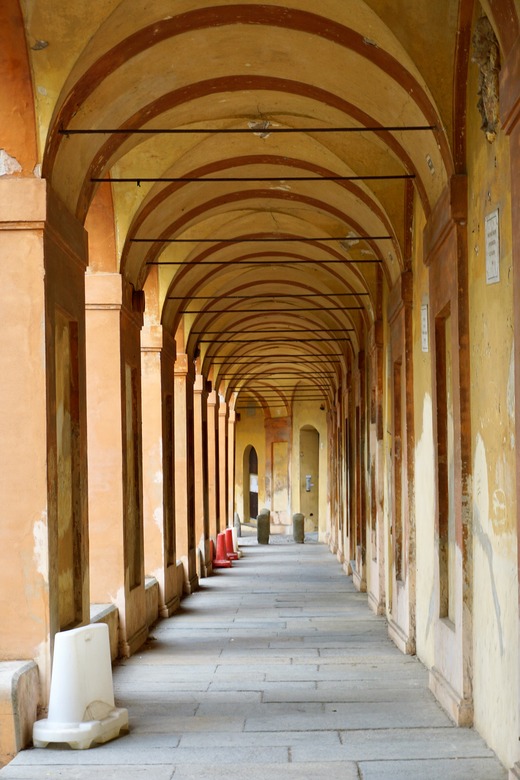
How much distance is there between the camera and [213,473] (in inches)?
958

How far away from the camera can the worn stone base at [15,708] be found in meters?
6.51

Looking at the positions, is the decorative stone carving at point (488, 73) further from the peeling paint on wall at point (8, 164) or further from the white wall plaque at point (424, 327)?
the peeling paint on wall at point (8, 164)

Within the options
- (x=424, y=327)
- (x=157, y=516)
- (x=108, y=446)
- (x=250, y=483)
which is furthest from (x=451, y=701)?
(x=250, y=483)

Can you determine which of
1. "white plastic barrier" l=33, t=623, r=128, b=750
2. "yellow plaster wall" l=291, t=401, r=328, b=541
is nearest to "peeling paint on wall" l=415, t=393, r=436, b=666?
"white plastic barrier" l=33, t=623, r=128, b=750

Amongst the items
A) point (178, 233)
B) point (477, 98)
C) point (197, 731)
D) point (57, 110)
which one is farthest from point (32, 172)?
point (178, 233)

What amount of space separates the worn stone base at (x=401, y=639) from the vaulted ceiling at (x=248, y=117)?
3.92m

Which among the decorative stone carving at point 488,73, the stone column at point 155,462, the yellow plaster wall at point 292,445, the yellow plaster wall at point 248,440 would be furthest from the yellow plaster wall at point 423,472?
the yellow plaster wall at point 248,440

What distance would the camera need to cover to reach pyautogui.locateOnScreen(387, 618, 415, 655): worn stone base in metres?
10.6

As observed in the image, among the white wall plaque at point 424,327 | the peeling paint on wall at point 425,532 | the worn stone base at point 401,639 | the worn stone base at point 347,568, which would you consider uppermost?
the white wall plaque at point 424,327

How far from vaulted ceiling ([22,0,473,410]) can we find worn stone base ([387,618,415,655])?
12.9 ft

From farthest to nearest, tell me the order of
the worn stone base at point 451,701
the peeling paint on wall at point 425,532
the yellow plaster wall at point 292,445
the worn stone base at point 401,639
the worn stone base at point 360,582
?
1. the yellow plaster wall at point 292,445
2. the worn stone base at point 360,582
3. the worn stone base at point 401,639
4. the peeling paint on wall at point 425,532
5. the worn stone base at point 451,701

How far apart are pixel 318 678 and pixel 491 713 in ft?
10.3

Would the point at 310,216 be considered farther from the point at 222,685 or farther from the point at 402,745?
the point at 402,745

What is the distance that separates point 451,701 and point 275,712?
137 cm
